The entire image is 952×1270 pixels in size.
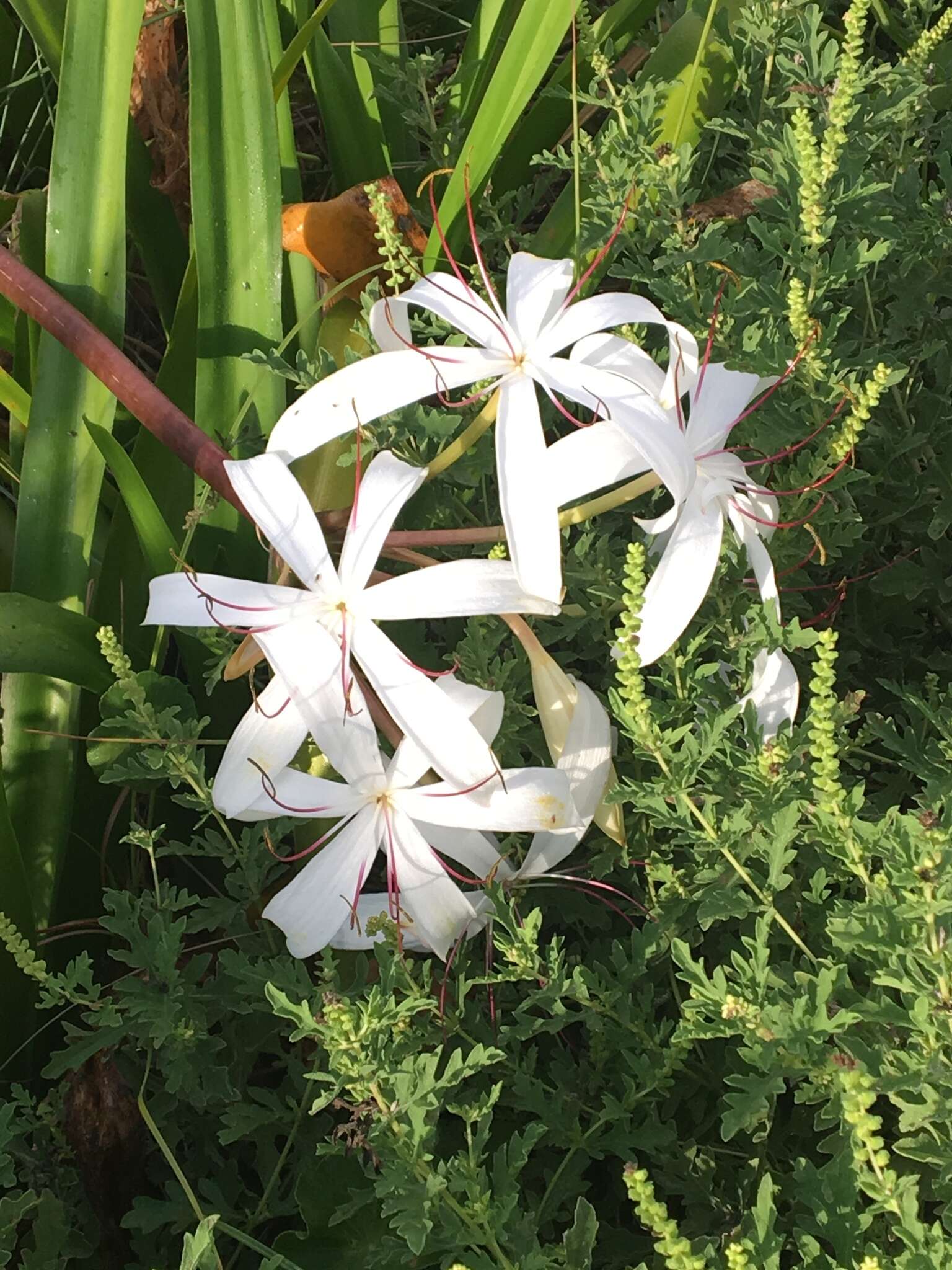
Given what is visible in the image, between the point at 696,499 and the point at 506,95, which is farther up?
the point at 506,95

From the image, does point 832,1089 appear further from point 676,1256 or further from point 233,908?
point 233,908

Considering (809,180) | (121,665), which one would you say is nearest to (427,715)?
(121,665)

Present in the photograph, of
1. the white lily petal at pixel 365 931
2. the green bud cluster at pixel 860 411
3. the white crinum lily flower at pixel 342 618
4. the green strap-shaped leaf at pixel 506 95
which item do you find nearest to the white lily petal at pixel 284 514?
the white crinum lily flower at pixel 342 618

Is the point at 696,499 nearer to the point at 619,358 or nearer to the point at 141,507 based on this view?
the point at 619,358

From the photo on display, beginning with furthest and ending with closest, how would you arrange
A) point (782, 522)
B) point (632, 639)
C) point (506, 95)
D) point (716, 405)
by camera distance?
point (506, 95), point (782, 522), point (716, 405), point (632, 639)

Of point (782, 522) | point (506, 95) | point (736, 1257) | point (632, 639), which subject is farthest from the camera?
point (506, 95)

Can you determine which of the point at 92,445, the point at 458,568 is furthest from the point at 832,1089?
the point at 92,445

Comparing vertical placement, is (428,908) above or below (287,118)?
below
